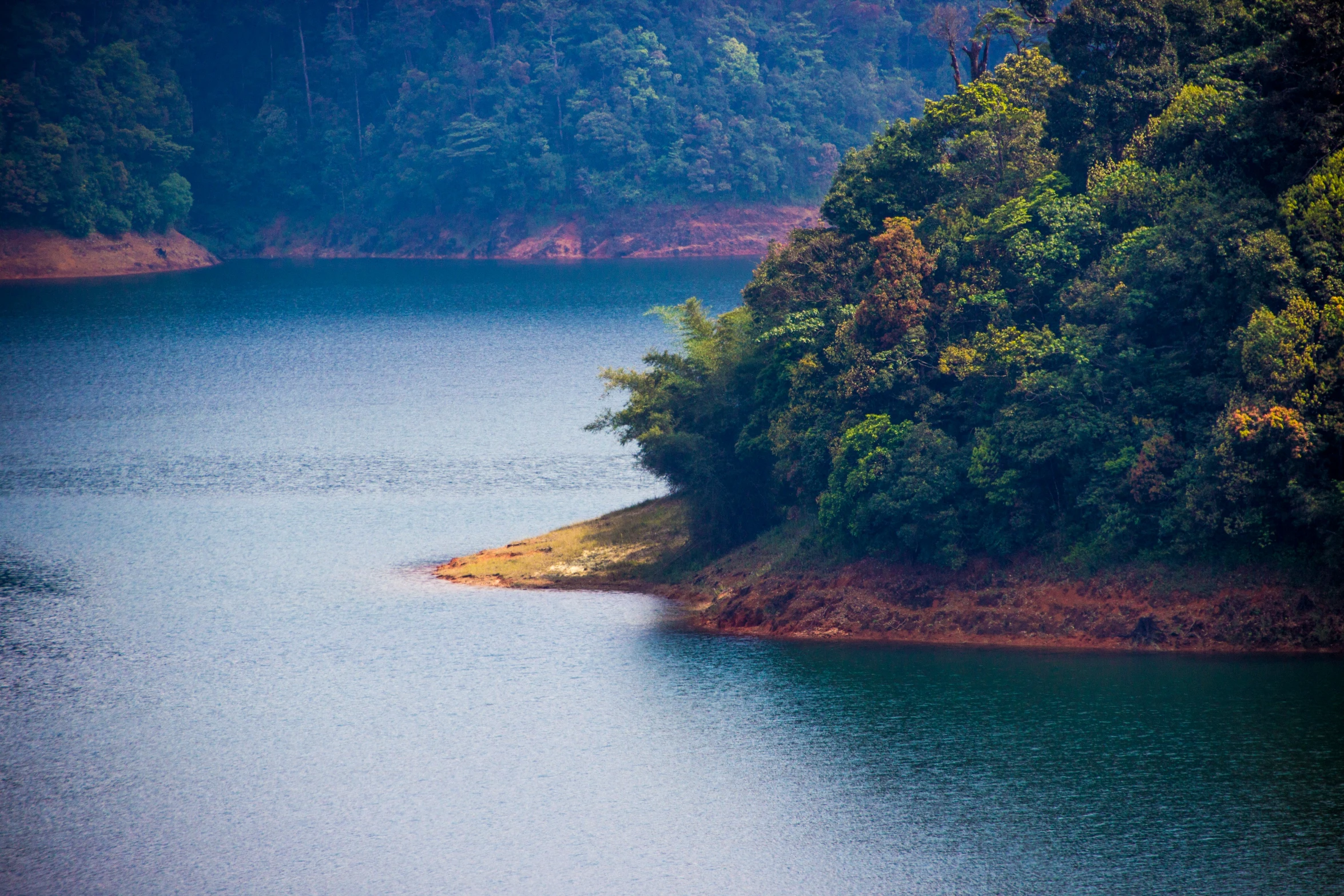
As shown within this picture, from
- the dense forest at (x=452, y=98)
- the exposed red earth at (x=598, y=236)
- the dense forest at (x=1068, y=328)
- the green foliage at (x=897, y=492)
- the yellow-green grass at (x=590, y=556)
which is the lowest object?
the yellow-green grass at (x=590, y=556)

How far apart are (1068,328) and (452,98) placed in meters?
137

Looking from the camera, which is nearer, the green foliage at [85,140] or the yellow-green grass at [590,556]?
the yellow-green grass at [590,556]

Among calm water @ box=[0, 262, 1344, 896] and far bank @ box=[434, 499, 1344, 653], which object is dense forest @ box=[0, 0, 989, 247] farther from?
far bank @ box=[434, 499, 1344, 653]

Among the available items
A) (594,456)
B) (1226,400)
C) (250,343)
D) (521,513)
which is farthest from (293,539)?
(250,343)

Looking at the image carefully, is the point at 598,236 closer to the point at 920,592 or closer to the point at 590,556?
the point at 590,556

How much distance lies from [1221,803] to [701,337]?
30552 millimetres

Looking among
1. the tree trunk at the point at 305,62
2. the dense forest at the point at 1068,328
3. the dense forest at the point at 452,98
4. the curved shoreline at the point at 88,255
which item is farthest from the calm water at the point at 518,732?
the tree trunk at the point at 305,62

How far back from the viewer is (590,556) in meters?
58.5

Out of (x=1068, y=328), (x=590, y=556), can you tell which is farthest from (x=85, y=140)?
(x=1068, y=328)

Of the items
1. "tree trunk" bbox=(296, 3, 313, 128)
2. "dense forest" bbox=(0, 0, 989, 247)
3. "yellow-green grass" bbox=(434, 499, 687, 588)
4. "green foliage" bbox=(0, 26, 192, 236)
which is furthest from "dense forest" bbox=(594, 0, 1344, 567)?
"tree trunk" bbox=(296, 3, 313, 128)

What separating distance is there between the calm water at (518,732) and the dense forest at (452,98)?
322ft

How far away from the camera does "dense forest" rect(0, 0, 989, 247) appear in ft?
525

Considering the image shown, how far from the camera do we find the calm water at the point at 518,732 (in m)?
34.1

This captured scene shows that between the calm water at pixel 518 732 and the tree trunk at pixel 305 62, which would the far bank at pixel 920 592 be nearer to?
the calm water at pixel 518 732
